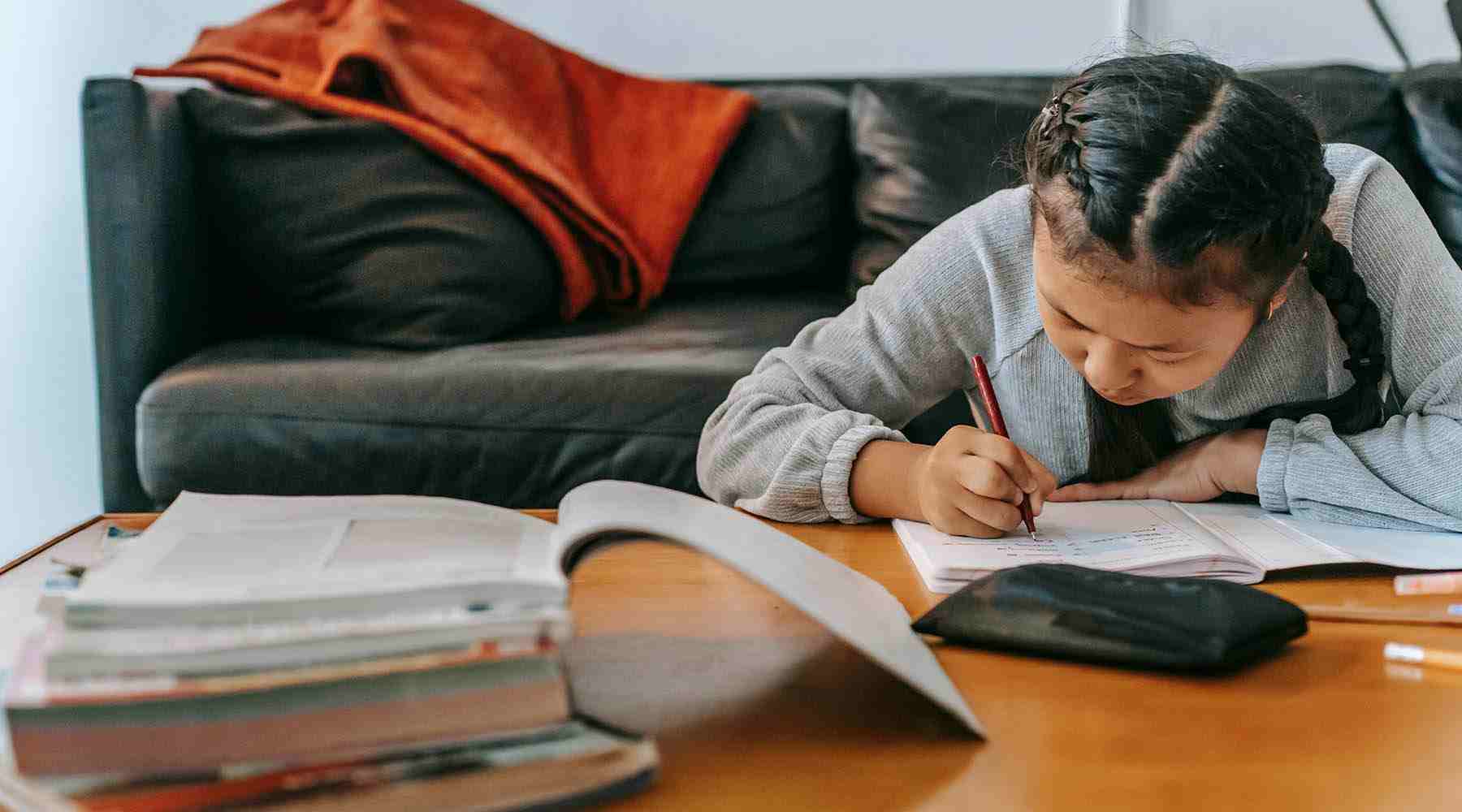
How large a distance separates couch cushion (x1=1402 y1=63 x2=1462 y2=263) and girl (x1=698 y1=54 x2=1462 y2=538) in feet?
3.10

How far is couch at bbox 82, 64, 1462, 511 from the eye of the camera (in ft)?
4.93

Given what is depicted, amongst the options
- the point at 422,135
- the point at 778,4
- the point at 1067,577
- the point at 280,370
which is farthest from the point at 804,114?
the point at 1067,577

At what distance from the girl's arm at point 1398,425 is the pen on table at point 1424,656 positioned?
0.29 m

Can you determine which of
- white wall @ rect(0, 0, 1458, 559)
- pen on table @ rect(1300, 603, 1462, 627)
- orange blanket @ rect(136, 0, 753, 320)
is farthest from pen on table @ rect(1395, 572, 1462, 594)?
white wall @ rect(0, 0, 1458, 559)

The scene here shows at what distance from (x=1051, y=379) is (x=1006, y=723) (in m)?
0.59

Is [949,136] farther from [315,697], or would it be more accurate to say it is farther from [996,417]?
[315,697]

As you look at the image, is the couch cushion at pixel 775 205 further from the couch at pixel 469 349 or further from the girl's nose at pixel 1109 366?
the girl's nose at pixel 1109 366

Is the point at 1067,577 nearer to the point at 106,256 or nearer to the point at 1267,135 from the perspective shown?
the point at 1267,135

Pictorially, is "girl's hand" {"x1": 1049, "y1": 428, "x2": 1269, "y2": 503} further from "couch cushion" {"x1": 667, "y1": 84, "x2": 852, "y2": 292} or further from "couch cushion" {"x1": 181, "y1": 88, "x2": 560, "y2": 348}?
"couch cushion" {"x1": 667, "y1": 84, "x2": 852, "y2": 292}

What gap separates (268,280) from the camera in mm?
1778

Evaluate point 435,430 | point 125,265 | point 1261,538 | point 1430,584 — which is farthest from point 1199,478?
point 125,265

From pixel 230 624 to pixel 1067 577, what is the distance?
409 mm

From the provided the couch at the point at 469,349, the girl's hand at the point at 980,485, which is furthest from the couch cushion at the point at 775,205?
the girl's hand at the point at 980,485

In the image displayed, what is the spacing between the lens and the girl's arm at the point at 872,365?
1002 millimetres
